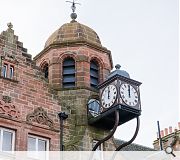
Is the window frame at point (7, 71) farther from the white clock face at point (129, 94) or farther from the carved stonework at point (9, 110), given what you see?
the white clock face at point (129, 94)

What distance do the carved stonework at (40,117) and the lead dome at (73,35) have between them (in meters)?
3.44

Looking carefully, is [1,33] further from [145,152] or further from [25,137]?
[145,152]

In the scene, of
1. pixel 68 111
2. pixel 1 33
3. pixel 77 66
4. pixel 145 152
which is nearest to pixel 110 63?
pixel 77 66

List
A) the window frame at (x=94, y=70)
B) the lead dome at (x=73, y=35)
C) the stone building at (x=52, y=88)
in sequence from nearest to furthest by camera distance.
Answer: the stone building at (x=52, y=88) < the window frame at (x=94, y=70) < the lead dome at (x=73, y=35)

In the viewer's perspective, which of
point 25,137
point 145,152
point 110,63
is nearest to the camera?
point 25,137

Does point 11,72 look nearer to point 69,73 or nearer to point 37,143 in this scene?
point 37,143

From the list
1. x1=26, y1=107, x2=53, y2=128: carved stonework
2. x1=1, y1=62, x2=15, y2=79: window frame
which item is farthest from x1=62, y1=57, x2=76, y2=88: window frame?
x1=1, y1=62, x2=15, y2=79: window frame

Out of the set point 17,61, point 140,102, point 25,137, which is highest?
point 17,61

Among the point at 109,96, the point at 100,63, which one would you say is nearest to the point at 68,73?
the point at 100,63

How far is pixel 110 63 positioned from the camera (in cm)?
2072

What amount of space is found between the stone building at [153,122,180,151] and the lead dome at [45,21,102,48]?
1183cm

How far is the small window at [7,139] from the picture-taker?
1599cm

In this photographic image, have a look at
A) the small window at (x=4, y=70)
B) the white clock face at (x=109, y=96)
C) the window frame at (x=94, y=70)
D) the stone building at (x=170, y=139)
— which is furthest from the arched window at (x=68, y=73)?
the stone building at (x=170, y=139)

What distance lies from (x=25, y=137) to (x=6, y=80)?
1843 mm
